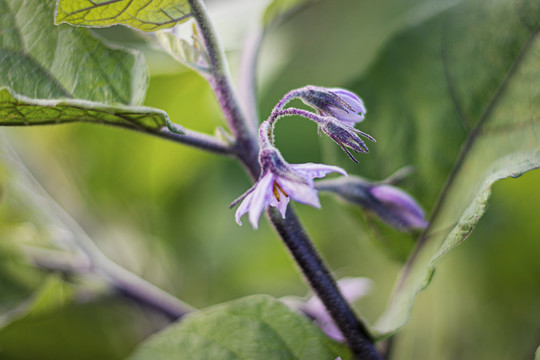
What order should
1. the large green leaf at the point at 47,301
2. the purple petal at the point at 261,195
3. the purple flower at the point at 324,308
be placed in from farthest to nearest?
the large green leaf at the point at 47,301
the purple flower at the point at 324,308
the purple petal at the point at 261,195

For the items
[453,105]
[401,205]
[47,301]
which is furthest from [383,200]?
[47,301]

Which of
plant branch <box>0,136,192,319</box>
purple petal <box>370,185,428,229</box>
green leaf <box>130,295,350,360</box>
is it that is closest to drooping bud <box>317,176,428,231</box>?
purple petal <box>370,185,428,229</box>

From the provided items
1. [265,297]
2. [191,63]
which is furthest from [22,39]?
[265,297]

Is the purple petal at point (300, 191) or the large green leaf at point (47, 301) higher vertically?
the purple petal at point (300, 191)

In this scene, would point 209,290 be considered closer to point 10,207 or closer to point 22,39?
point 10,207

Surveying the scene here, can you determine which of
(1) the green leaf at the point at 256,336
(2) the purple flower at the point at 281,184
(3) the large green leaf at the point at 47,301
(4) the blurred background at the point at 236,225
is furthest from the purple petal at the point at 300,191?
(3) the large green leaf at the point at 47,301

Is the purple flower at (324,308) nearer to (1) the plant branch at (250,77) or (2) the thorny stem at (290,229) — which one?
(2) the thorny stem at (290,229)
